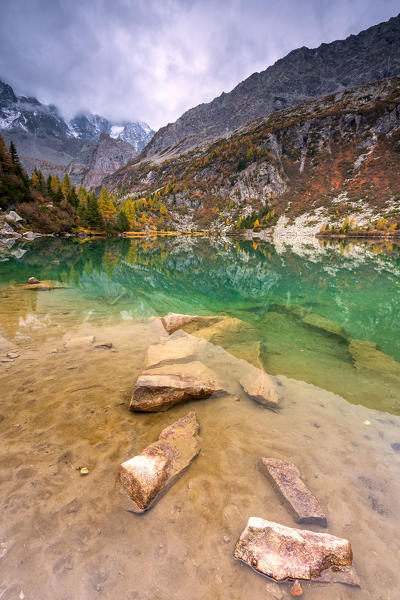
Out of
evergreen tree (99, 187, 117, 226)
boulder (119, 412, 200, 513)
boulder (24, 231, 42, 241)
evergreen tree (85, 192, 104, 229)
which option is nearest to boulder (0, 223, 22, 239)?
boulder (24, 231, 42, 241)

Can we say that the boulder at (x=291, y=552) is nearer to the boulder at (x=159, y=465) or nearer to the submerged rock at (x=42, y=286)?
the boulder at (x=159, y=465)

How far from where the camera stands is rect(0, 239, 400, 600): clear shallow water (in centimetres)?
265

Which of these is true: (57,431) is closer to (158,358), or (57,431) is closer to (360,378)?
(158,358)

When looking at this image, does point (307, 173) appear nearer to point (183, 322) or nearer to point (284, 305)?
point (284, 305)

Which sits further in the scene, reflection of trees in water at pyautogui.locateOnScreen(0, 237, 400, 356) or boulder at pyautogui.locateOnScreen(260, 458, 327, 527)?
reflection of trees in water at pyautogui.locateOnScreen(0, 237, 400, 356)

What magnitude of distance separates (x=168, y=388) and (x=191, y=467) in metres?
1.81

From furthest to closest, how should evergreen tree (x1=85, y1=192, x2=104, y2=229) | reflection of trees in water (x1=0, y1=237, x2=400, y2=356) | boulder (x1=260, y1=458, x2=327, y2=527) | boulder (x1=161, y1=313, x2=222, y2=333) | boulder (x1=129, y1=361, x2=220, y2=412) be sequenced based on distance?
evergreen tree (x1=85, y1=192, x2=104, y2=229) < reflection of trees in water (x1=0, y1=237, x2=400, y2=356) < boulder (x1=161, y1=313, x2=222, y2=333) < boulder (x1=129, y1=361, x2=220, y2=412) < boulder (x1=260, y1=458, x2=327, y2=527)

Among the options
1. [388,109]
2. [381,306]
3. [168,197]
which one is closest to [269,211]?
[168,197]

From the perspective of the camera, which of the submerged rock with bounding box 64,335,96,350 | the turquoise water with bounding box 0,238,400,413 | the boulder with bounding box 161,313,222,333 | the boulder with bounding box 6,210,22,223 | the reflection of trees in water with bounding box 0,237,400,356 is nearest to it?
the turquoise water with bounding box 0,238,400,413

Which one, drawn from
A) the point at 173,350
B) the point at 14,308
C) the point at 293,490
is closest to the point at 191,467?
the point at 293,490

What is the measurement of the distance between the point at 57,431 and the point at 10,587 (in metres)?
2.46

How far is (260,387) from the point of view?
623cm

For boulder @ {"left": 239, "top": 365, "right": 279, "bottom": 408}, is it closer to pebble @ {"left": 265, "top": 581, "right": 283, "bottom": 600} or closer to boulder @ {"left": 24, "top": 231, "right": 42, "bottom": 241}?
pebble @ {"left": 265, "top": 581, "right": 283, "bottom": 600}

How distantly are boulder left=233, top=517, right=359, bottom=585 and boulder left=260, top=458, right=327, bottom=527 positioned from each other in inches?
17.9
